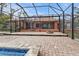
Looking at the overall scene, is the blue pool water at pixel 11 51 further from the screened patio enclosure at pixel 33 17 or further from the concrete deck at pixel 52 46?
the screened patio enclosure at pixel 33 17

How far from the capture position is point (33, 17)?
1553 cm

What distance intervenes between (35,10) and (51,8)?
127 centimetres

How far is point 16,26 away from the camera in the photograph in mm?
15641

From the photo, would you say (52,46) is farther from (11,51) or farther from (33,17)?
(33,17)

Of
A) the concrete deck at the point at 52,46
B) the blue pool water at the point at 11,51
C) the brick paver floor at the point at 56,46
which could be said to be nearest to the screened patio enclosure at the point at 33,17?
the brick paver floor at the point at 56,46

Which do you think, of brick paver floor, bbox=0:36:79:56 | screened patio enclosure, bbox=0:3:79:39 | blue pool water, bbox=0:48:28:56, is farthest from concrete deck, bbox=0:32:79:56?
screened patio enclosure, bbox=0:3:79:39

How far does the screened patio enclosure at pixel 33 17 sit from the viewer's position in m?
12.6

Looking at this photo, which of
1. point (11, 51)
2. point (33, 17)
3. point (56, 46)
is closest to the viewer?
point (11, 51)

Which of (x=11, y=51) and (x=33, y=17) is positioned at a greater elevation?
(x=33, y=17)

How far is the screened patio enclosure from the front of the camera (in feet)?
41.3

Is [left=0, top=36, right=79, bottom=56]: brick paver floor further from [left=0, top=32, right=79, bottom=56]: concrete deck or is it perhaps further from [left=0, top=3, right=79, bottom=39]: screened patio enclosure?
[left=0, top=3, right=79, bottom=39]: screened patio enclosure

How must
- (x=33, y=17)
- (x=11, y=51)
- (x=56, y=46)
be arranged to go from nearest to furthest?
(x=11, y=51) < (x=56, y=46) < (x=33, y=17)

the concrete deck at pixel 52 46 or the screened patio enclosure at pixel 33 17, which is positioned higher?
the screened patio enclosure at pixel 33 17

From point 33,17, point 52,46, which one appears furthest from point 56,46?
point 33,17
